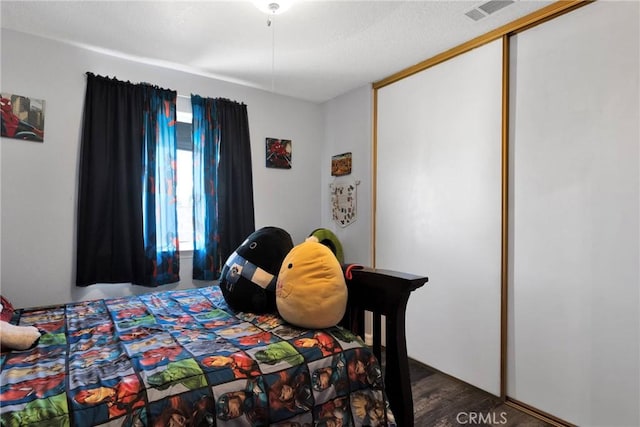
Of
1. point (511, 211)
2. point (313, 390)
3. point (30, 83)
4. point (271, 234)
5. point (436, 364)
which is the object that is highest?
point (30, 83)

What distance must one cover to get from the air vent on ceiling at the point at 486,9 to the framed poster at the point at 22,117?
2844 mm

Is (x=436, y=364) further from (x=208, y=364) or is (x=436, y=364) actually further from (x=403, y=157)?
(x=208, y=364)

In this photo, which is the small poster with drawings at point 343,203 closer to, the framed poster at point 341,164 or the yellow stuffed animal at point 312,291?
the framed poster at point 341,164

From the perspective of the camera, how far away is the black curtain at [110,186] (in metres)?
2.52

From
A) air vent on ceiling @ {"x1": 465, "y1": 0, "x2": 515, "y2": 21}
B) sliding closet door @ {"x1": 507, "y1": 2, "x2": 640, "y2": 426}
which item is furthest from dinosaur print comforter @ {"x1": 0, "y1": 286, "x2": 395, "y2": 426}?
air vent on ceiling @ {"x1": 465, "y1": 0, "x2": 515, "y2": 21}

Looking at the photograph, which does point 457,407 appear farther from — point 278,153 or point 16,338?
point 278,153

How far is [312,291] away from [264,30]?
5.80 ft

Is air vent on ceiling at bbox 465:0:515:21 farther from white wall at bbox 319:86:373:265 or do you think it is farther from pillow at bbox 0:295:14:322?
pillow at bbox 0:295:14:322

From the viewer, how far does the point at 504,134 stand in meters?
2.24

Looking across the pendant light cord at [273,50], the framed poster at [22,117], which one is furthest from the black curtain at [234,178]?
the framed poster at [22,117]

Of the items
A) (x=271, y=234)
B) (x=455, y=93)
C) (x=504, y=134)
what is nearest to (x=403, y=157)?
(x=455, y=93)

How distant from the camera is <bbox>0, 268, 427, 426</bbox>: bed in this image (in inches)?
40.3

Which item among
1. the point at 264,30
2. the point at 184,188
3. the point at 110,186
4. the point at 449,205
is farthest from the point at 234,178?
the point at 449,205

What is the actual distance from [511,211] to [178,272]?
99.0 inches
